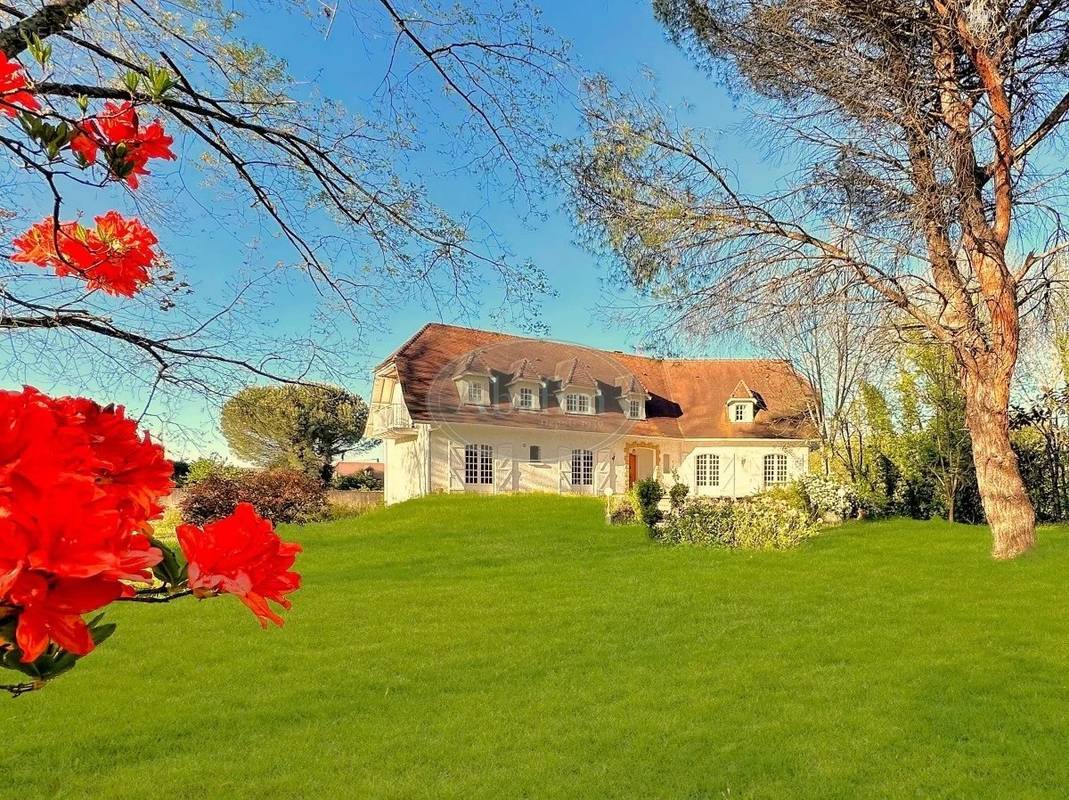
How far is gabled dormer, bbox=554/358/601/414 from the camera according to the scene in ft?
75.4

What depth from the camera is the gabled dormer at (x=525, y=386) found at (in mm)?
22188

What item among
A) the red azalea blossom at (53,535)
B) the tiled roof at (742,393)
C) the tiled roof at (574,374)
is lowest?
the red azalea blossom at (53,535)

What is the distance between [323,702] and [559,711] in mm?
1721

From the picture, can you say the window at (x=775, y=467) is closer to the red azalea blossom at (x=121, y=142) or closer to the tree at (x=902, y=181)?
the tree at (x=902, y=181)

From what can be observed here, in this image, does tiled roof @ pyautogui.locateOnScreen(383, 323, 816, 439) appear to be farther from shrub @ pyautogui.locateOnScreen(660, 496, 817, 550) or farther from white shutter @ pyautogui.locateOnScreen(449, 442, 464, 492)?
shrub @ pyautogui.locateOnScreen(660, 496, 817, 550)

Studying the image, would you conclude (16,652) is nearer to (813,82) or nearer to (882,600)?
(882,600)

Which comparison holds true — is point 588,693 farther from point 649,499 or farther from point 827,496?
point 827,496

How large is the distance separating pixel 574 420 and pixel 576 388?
40.5 inches

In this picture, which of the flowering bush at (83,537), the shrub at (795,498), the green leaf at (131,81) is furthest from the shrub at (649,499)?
the flowering bush at (83,537)

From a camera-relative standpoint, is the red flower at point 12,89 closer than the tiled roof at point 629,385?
Yes

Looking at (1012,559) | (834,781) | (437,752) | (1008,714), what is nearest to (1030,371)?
(1012,559)

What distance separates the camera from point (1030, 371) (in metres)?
14.0

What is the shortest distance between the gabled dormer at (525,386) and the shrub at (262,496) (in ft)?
20.4

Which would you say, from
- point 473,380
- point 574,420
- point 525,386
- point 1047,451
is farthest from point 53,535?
point 574,420
